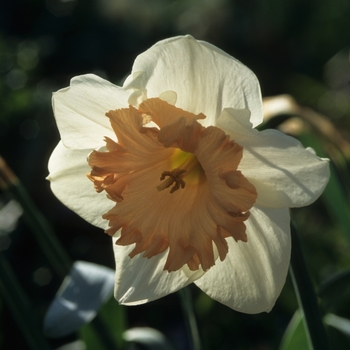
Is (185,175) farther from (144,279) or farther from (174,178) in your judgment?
(144,279)

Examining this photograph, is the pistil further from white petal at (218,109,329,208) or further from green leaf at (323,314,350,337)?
green leaf at (323,314,350,337)

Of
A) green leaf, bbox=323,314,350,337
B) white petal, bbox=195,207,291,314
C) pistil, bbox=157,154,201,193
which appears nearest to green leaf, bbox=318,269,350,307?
green leaf, bbox=323,314,350,337

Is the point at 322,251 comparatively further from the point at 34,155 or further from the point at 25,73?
the point at 25,73

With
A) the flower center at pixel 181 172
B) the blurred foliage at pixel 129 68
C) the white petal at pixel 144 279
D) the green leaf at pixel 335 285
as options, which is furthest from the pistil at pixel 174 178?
the blurred foliage at pixel 129 68

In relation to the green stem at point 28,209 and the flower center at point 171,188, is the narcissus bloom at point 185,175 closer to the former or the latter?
the flower center at point 171,188

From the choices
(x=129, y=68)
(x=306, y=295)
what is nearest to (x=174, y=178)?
(x=306, y=295)

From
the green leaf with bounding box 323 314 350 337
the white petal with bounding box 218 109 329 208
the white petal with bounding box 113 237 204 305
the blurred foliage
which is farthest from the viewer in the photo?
the blurred foliage
